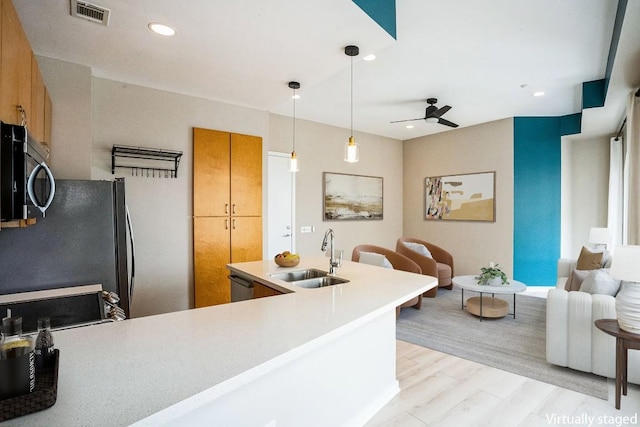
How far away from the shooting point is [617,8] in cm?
252

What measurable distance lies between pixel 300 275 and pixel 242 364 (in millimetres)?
1704

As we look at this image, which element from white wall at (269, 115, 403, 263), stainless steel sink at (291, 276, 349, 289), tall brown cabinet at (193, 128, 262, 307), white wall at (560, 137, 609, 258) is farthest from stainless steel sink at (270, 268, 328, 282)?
white wall at (560, 137, 609, 258)

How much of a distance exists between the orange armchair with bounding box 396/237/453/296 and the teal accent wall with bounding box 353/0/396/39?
11.5ft

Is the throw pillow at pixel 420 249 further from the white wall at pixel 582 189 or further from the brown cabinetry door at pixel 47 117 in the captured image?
the brown cabinetry door at pixel 47 117

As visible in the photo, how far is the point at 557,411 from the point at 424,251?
132 inches

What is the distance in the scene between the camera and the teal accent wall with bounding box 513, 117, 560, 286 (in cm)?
550

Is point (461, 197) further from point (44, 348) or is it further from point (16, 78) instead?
point (44, 348)

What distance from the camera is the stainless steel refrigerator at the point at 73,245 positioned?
2.28m

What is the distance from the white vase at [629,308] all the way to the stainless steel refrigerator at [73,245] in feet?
12.0

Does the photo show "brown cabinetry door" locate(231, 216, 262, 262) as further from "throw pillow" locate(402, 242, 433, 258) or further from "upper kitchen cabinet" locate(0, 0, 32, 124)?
"throw pillow" locate(402, 242, 433, 258)

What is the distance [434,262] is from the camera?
200 inches

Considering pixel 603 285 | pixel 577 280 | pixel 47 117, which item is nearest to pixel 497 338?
pixel 577 280

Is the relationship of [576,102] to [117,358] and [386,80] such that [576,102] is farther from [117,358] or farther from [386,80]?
[117,358]

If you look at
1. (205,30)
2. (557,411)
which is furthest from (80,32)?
(557,411)
